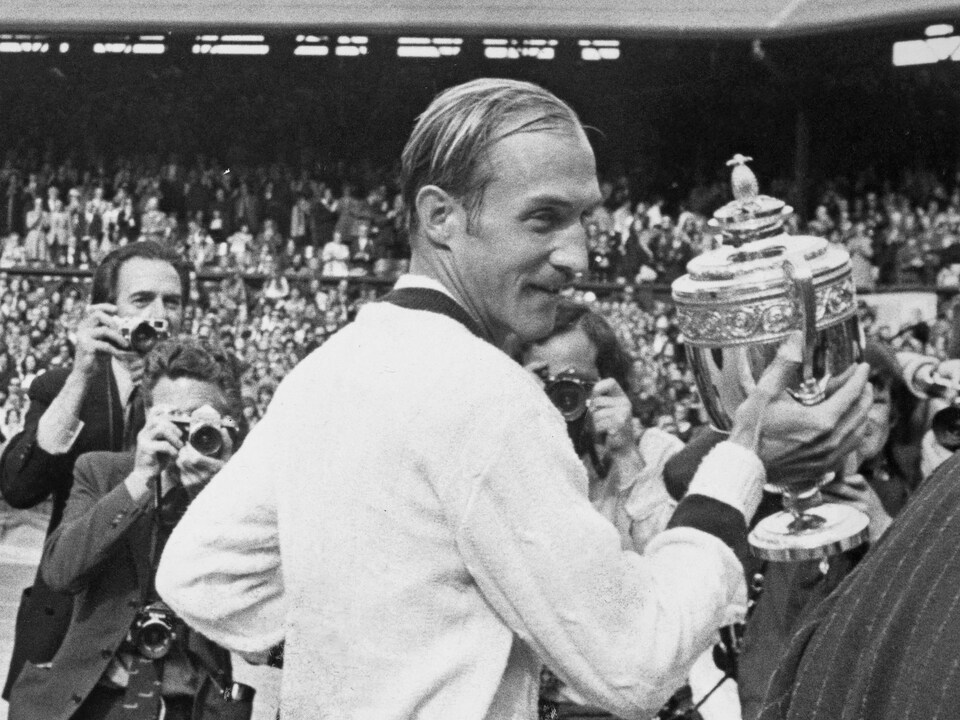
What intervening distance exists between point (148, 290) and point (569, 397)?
3.00 ft

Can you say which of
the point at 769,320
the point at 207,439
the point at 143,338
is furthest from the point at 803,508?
the point at 143,338

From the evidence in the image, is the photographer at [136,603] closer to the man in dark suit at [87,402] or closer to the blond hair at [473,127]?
the man in dark suit at [87,402]

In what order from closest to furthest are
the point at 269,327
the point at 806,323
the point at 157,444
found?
the point at 806,323, the point at 157,444, the point at 269,327

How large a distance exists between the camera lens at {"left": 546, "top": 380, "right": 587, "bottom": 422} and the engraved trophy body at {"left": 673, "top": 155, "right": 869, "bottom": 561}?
34.0 inches

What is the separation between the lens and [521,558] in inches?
52.4

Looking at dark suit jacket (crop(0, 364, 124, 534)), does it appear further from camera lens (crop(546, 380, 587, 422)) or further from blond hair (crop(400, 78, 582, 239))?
blond hair (crop(400, 78, 582, 239))

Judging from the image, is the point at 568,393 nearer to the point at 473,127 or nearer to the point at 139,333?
the point at 139,333

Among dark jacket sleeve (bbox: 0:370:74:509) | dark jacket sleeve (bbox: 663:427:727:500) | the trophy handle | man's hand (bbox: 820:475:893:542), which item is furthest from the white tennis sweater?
dark jacket sleeve (bbox: 0:370:74:509)

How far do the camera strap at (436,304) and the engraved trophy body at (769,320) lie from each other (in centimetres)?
38

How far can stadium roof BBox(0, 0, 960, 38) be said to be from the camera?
32.8 ft

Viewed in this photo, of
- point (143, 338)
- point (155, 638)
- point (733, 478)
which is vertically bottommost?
point (155, 638)

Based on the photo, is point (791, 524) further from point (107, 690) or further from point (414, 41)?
point (414, 41)

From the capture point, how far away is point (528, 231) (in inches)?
57.8

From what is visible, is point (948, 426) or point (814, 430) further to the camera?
point (948, 426)
